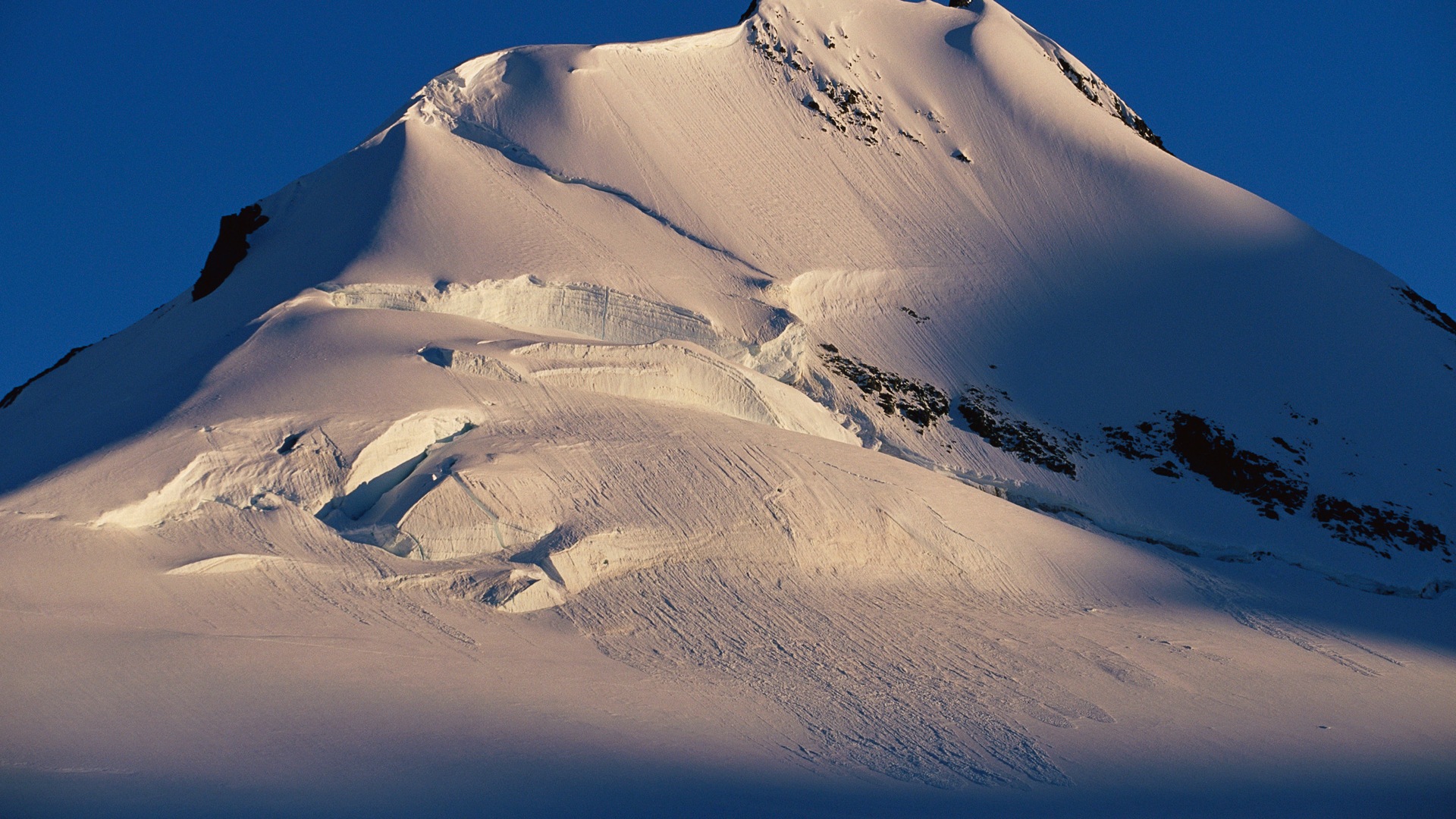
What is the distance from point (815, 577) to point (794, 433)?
3475 millimetres

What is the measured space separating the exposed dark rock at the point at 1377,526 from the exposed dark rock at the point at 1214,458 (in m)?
0.55

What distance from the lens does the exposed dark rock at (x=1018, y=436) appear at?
2248 centimetres

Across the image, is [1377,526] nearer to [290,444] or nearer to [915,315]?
[915,315]

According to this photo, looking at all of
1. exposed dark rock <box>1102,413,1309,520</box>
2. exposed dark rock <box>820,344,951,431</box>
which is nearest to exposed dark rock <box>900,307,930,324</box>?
exposed dark rock <box>820,344,951,431</box>

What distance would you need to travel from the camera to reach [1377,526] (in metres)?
22.6

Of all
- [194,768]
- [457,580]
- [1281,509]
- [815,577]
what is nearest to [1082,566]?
[815,577]

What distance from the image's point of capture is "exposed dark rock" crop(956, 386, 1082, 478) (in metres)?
22.5

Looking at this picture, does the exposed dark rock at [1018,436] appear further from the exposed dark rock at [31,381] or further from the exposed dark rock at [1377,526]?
the exposed dark rock at [31,381]

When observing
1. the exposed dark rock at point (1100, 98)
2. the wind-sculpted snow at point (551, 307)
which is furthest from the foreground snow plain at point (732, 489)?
the exposed dark rock at point (1100, 98)

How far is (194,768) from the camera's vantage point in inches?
380

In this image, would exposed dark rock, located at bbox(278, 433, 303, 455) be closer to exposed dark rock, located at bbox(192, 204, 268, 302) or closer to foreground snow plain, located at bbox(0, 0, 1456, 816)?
foreground snow plain, located at bbox(0, 0, 1456, 816)

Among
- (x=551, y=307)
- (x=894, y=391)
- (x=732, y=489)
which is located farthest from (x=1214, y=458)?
(x=551, y=307)

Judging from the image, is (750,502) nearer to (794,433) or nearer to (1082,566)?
(794,433)

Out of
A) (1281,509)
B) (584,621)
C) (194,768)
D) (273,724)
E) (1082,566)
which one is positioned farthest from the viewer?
(1281,509)
